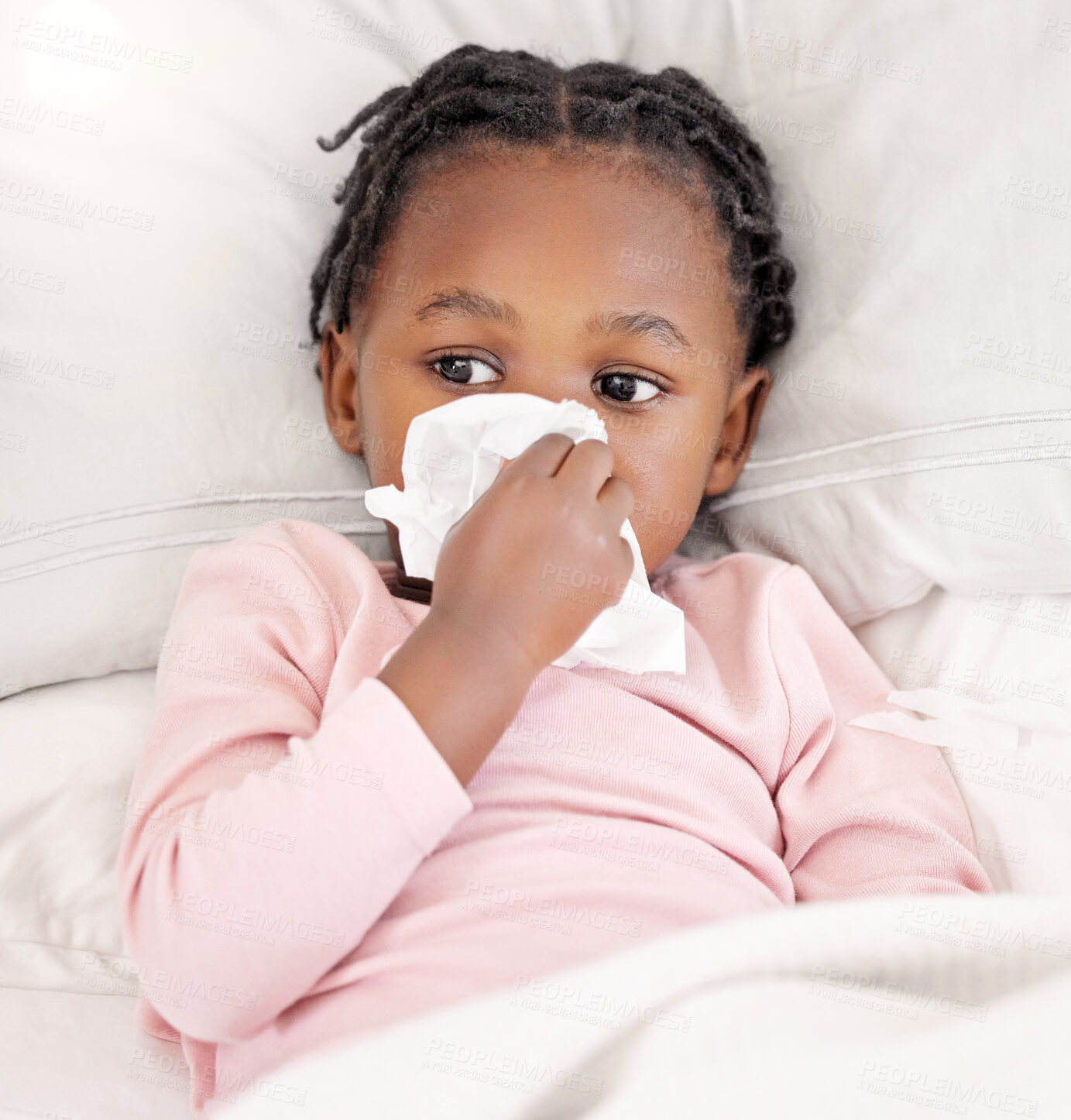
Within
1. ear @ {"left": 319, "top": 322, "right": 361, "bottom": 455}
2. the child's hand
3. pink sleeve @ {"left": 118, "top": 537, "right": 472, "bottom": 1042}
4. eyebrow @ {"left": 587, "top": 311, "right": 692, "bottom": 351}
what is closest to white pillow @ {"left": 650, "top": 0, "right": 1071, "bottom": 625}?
eyebrow @ {"left": 587, "top": 311, "right": 692, "bottom": 351}

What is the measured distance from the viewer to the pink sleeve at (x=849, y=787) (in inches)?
49.5

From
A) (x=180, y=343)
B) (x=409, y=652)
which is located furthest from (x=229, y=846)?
(x=180, y=343)

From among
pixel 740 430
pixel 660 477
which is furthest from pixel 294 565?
pixel 740 430

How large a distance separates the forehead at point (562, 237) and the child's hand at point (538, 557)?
0.82ft

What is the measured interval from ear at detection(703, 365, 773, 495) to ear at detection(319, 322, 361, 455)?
0.52 m

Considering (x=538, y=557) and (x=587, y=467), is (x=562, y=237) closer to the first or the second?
(x=587, y=467)

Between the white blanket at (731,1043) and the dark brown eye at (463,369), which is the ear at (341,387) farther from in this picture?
the white blanket at (731,1043)

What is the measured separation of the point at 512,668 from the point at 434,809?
16 centimetres

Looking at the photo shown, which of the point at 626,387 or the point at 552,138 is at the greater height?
the point at 552,138

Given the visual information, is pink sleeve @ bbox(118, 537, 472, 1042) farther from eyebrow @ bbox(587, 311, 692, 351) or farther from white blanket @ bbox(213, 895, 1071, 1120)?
eyebrow @ bbox(587, 311, 692, 351)

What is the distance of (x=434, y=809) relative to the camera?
1.02 m

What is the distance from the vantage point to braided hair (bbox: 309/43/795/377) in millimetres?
1409

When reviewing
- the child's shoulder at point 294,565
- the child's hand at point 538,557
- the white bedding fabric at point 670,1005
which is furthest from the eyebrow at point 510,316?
the white bedding fabric at point 670,1005

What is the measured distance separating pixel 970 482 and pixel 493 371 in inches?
24.8
